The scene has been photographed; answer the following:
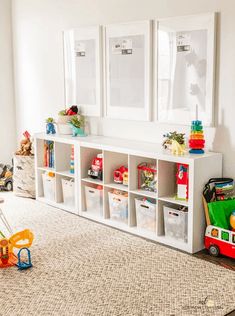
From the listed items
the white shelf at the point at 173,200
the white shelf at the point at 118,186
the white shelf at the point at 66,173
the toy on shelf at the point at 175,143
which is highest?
the toy on shelf at the point at 175,143

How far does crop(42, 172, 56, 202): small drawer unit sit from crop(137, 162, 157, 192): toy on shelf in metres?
1.04

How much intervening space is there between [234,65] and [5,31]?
9.50 feet

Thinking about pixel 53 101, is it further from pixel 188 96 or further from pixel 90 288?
pixel 90 288

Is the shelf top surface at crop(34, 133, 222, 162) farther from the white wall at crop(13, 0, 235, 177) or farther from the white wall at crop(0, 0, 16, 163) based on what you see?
the white wall at crop(0, 0, 16, 163)

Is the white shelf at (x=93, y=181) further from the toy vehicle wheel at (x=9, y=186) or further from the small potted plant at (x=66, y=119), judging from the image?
the toy vehicle wheel at (x=9, y=186)

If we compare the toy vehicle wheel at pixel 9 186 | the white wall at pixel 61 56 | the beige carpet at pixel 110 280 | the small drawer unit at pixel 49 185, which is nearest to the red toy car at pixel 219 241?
the beige carpet at pixel 110 280

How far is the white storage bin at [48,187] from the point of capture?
443cm

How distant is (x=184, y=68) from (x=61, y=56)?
1536 mm

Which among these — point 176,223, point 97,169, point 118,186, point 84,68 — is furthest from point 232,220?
point 84,68

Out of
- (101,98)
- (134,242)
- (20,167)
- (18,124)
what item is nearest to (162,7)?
(101,98)

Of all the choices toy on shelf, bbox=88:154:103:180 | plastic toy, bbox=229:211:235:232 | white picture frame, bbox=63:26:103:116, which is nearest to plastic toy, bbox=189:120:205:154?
plastic toy, bbox=229:211:235:232

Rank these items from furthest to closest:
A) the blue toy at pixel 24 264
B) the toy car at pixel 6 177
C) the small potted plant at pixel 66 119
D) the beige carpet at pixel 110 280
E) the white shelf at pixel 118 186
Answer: the toy car at pixel 6 177, the small potted plant at pixel 66 119, the white shelf at pixel 118 186, the blue toy at pixel 24 264, the beige carpet at pixel 110 280

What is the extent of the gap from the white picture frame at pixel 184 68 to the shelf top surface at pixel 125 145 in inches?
9.9

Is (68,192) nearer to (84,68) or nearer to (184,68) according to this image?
(84,68)
